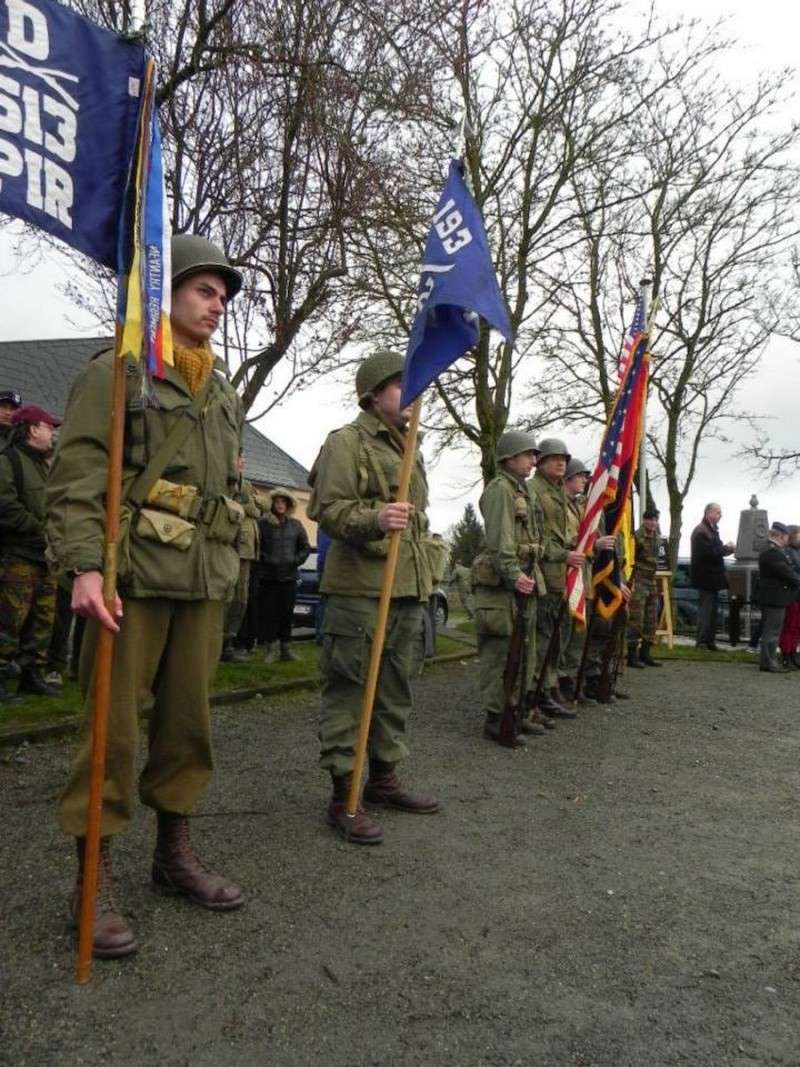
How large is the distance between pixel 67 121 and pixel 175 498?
4.05 ft

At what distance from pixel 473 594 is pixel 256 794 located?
8.87 ft

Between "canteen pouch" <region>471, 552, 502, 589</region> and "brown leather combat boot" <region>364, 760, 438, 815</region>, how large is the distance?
223cm

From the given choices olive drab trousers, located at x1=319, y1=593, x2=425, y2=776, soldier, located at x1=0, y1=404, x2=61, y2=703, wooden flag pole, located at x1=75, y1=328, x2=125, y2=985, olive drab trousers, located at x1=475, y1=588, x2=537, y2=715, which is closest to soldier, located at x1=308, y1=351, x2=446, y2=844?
olive drab trousers, located at x1=319, y1=593, x2=425, y2=776

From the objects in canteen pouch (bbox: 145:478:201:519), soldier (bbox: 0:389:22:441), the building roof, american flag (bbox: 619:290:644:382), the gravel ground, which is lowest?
the gravel ground

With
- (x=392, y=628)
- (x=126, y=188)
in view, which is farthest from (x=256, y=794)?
(x=126, y=188)

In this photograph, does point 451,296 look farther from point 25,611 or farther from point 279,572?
point 279,572

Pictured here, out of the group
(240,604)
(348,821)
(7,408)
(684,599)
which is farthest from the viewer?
(684,599)

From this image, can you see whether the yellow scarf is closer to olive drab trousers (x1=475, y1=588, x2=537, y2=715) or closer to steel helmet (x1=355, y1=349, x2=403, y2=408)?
steel helmet (x1=355, y1=349, x2=403, y2=408)

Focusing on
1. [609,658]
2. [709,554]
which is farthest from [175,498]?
[709,554]

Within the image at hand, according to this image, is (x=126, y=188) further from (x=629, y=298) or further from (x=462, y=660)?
(x=629, y=298)

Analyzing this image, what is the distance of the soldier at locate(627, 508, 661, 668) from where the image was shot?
11.3m

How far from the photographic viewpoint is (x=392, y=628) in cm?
433

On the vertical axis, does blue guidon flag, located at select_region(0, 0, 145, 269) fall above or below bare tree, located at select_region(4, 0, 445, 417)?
below

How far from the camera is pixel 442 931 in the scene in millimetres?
2969
